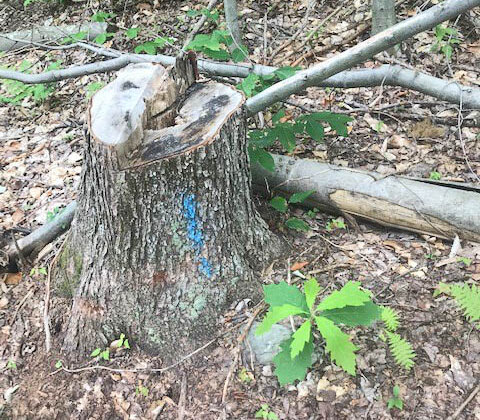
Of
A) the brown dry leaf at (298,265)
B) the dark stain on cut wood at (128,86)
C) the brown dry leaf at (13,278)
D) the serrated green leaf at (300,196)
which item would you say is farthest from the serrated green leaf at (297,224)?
the brown dry leaf at (13,278)

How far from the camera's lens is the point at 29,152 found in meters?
4.98

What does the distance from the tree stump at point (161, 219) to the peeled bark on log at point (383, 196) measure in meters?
0.67

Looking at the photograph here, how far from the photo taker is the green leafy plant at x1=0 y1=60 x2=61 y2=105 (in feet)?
18.3

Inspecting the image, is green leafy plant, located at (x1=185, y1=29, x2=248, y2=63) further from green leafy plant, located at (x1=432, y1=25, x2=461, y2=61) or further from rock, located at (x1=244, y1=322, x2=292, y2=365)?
green leafy plant, located at (x1=432, y1=25, x2=461, y2=61)

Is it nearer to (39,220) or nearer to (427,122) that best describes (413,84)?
(427,122)

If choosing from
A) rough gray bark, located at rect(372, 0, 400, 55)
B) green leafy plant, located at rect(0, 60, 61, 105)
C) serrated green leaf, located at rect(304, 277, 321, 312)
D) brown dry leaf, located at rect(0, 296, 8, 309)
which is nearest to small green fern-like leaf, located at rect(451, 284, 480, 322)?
serrated green leaf, located at rect(304, 277, 321, 312)

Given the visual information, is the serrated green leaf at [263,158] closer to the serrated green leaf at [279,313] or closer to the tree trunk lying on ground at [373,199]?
the tree trunk lying on ground at [373,199]

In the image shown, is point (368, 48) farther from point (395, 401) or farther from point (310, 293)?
point (395, 401)

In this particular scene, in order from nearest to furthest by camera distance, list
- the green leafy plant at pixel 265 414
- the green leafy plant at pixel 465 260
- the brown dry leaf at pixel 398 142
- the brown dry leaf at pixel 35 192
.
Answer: the green leafy plant at pixel 265 414
the green leafy plant at pixel 465 260
the brown dry leaf at pixel 398 142
the brown dry leaf at pixel 35 192

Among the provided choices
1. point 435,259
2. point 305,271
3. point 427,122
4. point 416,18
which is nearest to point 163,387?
point 305,271

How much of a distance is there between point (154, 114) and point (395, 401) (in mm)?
1988

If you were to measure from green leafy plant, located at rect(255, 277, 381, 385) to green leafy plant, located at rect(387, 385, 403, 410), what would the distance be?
332 mm

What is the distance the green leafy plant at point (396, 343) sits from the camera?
242 centimetres

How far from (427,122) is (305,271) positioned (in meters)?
2.08
